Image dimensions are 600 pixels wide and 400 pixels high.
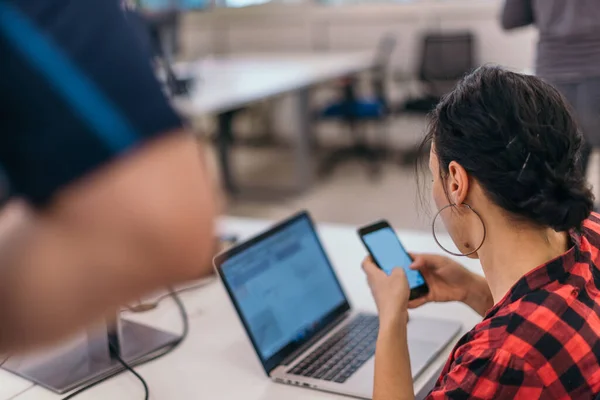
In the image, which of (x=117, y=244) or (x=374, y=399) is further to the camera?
(x=374, y=399)

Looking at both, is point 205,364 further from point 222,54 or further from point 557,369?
point 222,54

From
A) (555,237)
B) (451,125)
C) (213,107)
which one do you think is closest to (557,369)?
(555,237)

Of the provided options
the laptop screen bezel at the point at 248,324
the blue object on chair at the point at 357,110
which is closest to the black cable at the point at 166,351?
the laptop screen bezel at the point at 248,324

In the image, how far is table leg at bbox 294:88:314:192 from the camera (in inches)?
197

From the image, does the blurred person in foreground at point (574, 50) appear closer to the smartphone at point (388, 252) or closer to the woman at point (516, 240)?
the smartphone at point (388, 252)

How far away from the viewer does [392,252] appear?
1378 millimetres

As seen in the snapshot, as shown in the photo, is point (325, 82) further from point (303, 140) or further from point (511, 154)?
point (511, 154)

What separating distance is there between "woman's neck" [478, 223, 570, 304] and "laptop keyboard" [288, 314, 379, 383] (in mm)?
320

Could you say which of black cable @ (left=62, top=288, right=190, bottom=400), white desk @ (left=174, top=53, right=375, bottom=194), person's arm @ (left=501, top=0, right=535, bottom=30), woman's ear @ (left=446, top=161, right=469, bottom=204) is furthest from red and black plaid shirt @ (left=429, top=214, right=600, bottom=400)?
white desk @ (left=174, top=53, right=375, bottom=194)

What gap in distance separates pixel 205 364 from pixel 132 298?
80 cm

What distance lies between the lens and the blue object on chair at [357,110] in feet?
17.5

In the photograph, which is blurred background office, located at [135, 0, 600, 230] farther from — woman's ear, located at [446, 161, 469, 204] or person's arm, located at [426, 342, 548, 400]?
person's arm, located at [426, 342, 548, 400]

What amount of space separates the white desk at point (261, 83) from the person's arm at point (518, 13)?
1.90m

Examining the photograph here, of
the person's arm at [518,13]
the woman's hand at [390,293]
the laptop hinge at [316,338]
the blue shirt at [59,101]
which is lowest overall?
the laptop hinge at [316,338]
